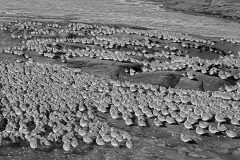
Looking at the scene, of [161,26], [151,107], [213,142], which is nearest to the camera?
→ [213,142]

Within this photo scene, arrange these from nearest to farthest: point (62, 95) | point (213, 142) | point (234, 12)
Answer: point (213, 142), point (62, 95), point (234, 12)

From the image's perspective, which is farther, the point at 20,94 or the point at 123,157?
the point at 20,94

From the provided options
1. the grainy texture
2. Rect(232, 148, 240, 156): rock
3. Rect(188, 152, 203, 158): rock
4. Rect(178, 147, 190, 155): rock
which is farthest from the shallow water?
Rect(188, 152, 203, 158): rock

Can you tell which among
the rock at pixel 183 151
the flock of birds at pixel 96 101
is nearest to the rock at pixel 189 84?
the flock of birds at pixel 96 101

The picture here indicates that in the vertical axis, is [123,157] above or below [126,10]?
below

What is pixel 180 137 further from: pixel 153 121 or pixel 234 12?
pixel 234 12

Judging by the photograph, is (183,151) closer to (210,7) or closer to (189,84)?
(189,84)

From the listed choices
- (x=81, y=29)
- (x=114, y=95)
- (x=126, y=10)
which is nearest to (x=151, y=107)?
(x=114, y=95)
